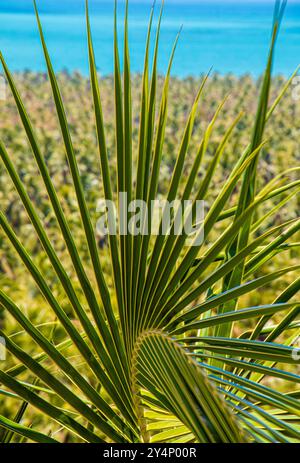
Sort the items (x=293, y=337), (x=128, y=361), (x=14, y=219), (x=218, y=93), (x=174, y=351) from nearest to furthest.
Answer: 1. (x=174, y=351)
2. (x=128, y=361)
3. (x=293, y=337)
4. (x=14, y=219)
5. (x=218, y=93)

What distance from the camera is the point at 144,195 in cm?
48

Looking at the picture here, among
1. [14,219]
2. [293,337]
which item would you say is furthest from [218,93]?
[293,337]

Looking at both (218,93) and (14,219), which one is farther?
(218,93)

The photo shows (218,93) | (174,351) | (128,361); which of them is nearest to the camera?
(174,351)

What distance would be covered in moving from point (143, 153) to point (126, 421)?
0.28 m

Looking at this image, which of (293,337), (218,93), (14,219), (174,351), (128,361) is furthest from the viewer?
(218,93)

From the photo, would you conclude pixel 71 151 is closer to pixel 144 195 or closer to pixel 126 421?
pixel 144 195

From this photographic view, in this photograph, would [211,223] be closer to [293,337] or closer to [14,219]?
[293,337]
